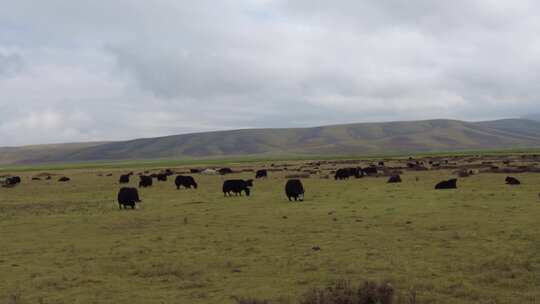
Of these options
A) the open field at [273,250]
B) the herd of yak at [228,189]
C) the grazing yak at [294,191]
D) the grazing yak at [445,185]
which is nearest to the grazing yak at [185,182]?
the herd of yak at [228,189]

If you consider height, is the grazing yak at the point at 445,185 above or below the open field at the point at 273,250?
above

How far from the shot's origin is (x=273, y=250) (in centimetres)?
1595

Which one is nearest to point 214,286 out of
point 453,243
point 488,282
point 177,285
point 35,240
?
point 177,285

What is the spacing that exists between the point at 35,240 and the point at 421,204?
17566 millimetres

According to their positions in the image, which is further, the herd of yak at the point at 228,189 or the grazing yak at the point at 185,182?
the grazing yak at the point at 185,182

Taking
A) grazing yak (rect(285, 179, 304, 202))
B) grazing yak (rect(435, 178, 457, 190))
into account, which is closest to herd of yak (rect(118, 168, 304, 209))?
grazing yak (rect(285, 179, 304, 202))

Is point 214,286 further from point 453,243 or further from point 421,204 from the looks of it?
point 421,204

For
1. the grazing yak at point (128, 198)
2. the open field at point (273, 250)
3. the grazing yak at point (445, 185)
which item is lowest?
the open field at point (273, 250)

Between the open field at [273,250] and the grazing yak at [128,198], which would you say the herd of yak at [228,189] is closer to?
the grazing yak at [128,198]

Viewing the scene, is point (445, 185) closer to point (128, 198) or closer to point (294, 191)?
point (294, 191)

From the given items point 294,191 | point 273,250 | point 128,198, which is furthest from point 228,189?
point 273,250

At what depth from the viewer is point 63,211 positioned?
96.5 feet

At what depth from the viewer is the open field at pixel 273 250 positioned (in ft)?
38.3

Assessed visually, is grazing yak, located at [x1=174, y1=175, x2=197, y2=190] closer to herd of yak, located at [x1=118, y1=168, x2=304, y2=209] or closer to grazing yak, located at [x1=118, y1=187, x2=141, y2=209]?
herd of yak, located at [x1=118, y1=168, x2=304, y2=209]
